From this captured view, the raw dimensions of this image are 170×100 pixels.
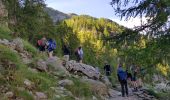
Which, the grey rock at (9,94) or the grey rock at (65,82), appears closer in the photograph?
the grey rock at (9,94)

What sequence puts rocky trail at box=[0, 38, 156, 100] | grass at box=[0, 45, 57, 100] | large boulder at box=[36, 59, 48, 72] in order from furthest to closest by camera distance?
1. large boulder at box=[36, 59, 48, 72]
2. rocky trail at box=[0, 38, 156, 100]
3. grass at box=[0, 45, 57, 100]

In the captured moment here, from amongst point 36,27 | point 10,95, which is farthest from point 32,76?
point 36,27

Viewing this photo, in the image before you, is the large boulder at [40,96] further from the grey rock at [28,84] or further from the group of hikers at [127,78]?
the group of hikers at [127,78]

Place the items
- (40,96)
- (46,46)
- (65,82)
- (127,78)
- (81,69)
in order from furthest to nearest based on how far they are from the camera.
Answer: (46,46), (127,78), (81,69), (65,82), (40,96)

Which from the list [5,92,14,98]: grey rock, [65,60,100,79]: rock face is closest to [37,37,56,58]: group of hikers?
[65,60,100,79]: rock face

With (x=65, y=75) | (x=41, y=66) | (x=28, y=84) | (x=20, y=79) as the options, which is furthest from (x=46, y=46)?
(x=20, y=79)

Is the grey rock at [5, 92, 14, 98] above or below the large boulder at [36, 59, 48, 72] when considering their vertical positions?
below

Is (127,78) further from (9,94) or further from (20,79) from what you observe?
(9,94)

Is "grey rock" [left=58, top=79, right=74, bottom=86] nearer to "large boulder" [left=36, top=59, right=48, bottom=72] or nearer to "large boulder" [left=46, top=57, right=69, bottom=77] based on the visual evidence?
"large boulder" [left=36, top=59, right=48, bottom=72]

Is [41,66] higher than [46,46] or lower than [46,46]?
lower

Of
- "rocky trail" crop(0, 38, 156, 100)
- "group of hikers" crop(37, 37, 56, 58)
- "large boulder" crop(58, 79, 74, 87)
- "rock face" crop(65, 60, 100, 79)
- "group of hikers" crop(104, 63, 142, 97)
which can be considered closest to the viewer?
"rocky trail" crop(0, 38, 156, 100)

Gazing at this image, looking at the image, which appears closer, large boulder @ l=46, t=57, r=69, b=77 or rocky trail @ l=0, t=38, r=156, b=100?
rocky trail @ l=0, t=38, r=156, b=100

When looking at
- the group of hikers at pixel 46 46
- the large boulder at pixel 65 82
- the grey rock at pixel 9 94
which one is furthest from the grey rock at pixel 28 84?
the group of hikers at pixel 46 46

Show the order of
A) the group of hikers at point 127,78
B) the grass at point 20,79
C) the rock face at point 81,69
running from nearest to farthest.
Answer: the grass at point 20,79, the group of hikers at point 127,78, the rock face at point 81,69
